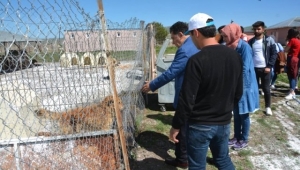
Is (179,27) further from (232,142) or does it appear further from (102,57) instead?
(232,142)

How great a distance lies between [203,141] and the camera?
2.00 metres

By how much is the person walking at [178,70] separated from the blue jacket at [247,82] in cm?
87

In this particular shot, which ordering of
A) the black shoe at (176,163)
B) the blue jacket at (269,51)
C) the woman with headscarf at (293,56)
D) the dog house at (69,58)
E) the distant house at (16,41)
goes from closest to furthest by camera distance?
1. the distant house at (16,41)
2. the dog house at (69,58)
3. the black shoe at (176,163)
4. the blue jacket at (269,51)
5. the woman with headscarf at (293,56)

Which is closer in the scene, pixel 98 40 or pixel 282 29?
pixel 98 40

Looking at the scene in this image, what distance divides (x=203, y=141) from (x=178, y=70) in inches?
34.8

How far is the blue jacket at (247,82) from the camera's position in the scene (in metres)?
3.14

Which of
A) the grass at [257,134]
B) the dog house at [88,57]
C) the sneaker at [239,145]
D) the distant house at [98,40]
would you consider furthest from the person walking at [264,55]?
the dog house at [88,57]

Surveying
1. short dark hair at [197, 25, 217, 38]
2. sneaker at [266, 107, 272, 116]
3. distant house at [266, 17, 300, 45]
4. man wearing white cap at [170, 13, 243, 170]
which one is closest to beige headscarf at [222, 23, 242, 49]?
man wearing white cap at [170, 13, 243, 170]

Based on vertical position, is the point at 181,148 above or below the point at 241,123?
below

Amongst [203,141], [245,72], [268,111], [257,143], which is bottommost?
[257,143]

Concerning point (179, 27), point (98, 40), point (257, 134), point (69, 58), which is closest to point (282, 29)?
point (257, 134)

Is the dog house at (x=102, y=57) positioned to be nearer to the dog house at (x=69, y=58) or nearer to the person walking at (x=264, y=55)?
the dog house at (x=69, y=58)

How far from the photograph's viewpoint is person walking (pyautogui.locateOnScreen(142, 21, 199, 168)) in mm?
2572

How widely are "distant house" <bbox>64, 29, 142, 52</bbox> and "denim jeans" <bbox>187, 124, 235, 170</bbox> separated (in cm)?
110
